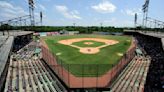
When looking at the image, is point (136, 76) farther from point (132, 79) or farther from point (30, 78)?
point (30, 78)

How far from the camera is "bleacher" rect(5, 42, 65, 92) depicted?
92.7 ft

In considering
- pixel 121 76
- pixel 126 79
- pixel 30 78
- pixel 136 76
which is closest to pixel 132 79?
pixel 126 79

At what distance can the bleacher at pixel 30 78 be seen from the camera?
2827cm

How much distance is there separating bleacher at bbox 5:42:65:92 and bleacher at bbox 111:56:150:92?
325 inches

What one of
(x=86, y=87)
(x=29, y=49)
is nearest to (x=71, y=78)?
(x=86, y=87)

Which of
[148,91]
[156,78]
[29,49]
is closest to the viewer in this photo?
[148,91]

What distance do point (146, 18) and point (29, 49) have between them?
5065 cm

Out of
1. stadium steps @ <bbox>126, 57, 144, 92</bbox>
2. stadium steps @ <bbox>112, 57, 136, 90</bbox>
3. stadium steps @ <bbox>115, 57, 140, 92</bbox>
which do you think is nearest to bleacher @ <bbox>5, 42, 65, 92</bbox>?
stadium steps @ <bbox>112, 57, 136, 90</bbox>

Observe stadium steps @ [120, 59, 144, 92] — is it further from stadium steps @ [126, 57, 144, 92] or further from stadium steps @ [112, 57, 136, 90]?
stadium steps @ [112, 57, 136, 90]

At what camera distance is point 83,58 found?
5022cm

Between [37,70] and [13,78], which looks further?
[37,70]

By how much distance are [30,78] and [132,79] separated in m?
16.6

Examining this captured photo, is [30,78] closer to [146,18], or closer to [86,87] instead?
[86,87]

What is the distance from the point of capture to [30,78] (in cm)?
3297
